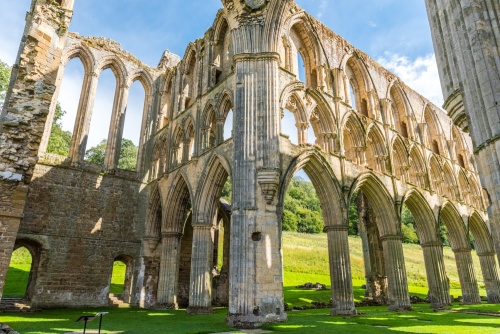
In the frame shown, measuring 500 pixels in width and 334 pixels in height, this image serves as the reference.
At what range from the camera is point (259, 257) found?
410 inches

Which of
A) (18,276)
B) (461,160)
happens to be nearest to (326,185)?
(461,160)

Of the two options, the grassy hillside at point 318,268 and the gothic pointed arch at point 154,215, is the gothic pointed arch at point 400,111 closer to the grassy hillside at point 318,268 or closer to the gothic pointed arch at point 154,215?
the grassy hillside at point 318,268

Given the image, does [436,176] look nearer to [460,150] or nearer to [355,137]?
[460,150]

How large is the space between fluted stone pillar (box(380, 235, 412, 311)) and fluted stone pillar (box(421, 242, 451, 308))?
2832mm

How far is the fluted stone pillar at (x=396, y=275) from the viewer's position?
14.4 meters

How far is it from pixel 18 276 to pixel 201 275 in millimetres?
14239

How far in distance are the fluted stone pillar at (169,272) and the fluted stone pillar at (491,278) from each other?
17493mm

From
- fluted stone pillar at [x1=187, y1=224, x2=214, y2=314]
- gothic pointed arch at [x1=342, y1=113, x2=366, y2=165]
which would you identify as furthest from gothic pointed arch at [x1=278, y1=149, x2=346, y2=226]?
fluted stone pillar at [x1=187, y1=224, x2=214, y2=314]

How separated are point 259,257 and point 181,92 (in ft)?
36.2

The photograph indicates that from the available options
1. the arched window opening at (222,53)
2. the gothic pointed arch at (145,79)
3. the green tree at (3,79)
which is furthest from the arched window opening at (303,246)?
the green tree at (3,79)

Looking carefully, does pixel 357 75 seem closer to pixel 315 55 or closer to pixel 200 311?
pixel 315 55

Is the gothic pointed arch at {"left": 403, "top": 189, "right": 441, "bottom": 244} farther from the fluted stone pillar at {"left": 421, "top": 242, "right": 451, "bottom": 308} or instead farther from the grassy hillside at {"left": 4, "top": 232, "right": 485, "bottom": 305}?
the grassy hillside at {"left": 4, "top": 232, "right": 485, "bottom": 305}

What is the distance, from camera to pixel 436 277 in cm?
1661

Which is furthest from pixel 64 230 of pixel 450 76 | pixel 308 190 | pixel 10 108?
pixel 308 190
